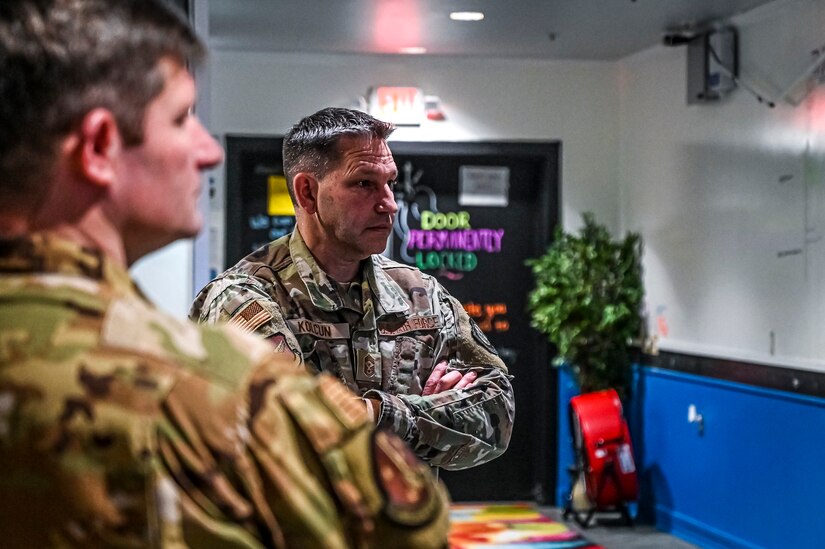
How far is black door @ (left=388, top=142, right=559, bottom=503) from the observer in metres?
7.47

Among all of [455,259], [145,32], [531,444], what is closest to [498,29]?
[455,259]

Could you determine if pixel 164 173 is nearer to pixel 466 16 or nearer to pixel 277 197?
pixel 466 16

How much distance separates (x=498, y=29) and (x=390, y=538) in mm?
5735

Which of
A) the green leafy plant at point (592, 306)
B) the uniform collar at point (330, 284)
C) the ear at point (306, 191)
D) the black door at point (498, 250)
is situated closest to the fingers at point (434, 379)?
the uniform collar at point (330, 284)

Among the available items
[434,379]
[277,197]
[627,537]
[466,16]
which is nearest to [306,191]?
[434,379]

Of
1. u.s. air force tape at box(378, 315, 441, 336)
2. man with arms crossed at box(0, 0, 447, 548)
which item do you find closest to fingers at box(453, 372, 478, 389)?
u.s. air force tape at box(378, 315, 441, 336)

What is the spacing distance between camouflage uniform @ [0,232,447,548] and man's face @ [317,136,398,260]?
144cm

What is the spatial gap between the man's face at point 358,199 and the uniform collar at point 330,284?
0.05 m

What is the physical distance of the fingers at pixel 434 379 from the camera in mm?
2270

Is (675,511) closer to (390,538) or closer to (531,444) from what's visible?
(531,444)

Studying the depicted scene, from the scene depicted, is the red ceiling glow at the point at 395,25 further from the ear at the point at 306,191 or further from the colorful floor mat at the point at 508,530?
the ear at the point at 306,191

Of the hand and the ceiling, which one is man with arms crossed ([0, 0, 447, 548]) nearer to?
the hand

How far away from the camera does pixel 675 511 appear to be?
6.60m

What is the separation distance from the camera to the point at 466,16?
19.6 feet
